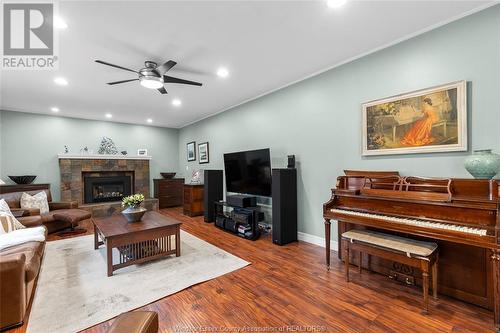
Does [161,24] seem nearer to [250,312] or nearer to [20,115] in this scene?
[250,312]

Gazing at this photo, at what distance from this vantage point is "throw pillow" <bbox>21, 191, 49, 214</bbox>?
4.26 m

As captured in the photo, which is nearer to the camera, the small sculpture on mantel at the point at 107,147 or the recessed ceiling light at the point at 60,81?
the recessed ceiling light at the point at 60,81

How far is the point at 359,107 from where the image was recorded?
3.07m

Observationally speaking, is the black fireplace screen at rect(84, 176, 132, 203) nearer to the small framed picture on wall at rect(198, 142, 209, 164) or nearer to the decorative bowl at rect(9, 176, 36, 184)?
the decorative bowl at rect(9, 176, 36, 184)

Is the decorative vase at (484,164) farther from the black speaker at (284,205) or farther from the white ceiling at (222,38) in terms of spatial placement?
the black speaker at (284,205)

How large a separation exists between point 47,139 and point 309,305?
699 centimetres

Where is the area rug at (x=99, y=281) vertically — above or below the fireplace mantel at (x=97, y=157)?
below

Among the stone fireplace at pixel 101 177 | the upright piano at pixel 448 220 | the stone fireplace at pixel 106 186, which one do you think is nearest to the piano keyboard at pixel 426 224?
the upright piano at pixel 448 220

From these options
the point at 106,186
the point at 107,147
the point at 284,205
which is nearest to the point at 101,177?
the point at 106,186

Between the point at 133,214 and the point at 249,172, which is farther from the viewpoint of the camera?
the point at 249,172

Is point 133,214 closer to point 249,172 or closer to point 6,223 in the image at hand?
point 6,223

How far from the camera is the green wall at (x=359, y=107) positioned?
2.16 metres

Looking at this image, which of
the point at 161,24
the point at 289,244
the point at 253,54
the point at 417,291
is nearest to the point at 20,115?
the point at 161,24

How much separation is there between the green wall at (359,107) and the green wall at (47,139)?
12.8 feet
